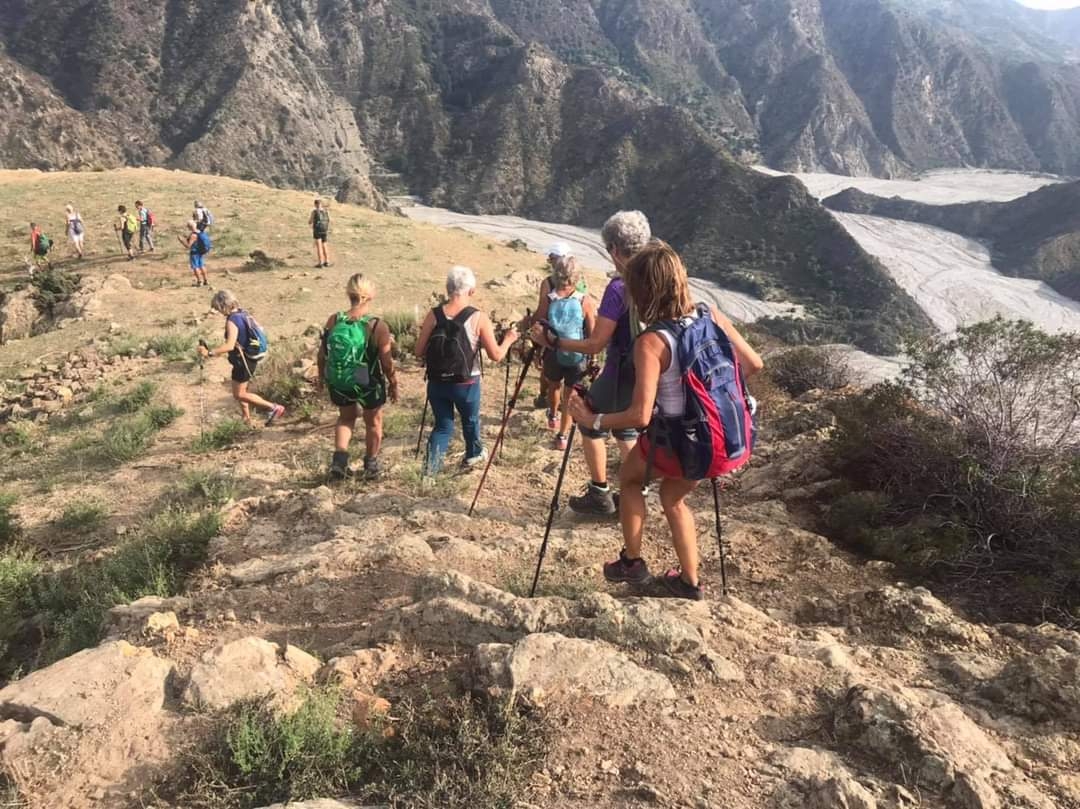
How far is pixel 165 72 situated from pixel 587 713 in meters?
99.5

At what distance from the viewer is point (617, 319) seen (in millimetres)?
3535

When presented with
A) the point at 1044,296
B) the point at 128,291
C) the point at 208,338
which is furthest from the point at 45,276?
the point at 1044,296

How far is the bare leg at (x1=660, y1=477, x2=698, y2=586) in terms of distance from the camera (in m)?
3.03

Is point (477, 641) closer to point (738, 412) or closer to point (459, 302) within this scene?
point (738, 412)

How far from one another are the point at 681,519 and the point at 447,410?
2.36 metres

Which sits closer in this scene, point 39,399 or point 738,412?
point 738,412

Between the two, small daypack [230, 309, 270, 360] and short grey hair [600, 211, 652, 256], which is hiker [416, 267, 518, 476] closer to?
short grey hair [600, 211, 652, 256]

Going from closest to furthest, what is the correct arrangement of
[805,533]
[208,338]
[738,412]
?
[738,412] → [805,533] → [208,338]

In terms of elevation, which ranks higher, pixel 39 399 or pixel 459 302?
pixel 459 302

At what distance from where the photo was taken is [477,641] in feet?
9.40

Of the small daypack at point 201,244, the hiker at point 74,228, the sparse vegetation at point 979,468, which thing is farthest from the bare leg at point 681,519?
the hiker at point 74,228

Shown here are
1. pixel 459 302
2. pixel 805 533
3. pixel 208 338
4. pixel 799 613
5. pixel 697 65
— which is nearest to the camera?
pixel 799 613

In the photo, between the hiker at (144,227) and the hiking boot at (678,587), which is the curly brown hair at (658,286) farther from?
the hiker at (144,227)

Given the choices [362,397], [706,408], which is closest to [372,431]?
[362,397]
